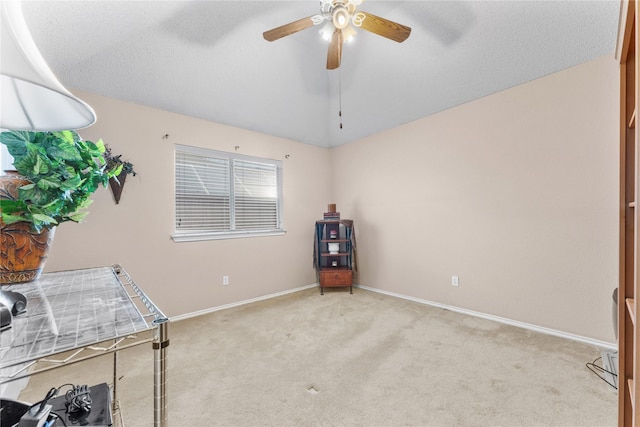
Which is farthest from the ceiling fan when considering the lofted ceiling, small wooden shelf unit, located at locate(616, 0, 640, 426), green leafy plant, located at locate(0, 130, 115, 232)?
green leafy plant, located at locate(0, 130, 115, 232)

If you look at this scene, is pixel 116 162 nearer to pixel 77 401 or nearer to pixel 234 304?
pixel 234 304

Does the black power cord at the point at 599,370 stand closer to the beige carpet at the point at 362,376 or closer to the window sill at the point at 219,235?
the beige carpet at the point at 362,376

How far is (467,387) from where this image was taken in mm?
1702

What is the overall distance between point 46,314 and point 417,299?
3444 millimetres

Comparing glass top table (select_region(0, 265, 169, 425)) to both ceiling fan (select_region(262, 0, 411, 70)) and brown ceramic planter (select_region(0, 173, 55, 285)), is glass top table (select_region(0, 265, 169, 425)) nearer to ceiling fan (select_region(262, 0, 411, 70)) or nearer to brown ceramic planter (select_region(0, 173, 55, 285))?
brown ceramic planter (select_region(0, 173, 55, 285))

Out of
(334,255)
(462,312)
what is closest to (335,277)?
(334,255)

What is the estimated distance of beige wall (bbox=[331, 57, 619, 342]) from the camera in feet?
7.22

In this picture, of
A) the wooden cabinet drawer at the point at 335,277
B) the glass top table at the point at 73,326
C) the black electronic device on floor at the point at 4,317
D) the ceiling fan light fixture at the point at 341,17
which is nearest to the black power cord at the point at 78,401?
the glass top table at the point at 73,326

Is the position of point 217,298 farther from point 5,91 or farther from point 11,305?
point 5,91

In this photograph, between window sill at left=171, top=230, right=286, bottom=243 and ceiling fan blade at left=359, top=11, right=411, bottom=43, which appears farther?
window sill at left=171, top=230, right=286, bottom=243

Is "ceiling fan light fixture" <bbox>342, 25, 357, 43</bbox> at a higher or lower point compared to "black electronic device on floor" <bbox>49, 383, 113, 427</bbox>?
higher

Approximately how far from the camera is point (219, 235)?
3.29 meters

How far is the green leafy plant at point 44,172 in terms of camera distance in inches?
Result: 33.6

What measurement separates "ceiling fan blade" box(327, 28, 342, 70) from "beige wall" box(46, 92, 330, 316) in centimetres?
168
